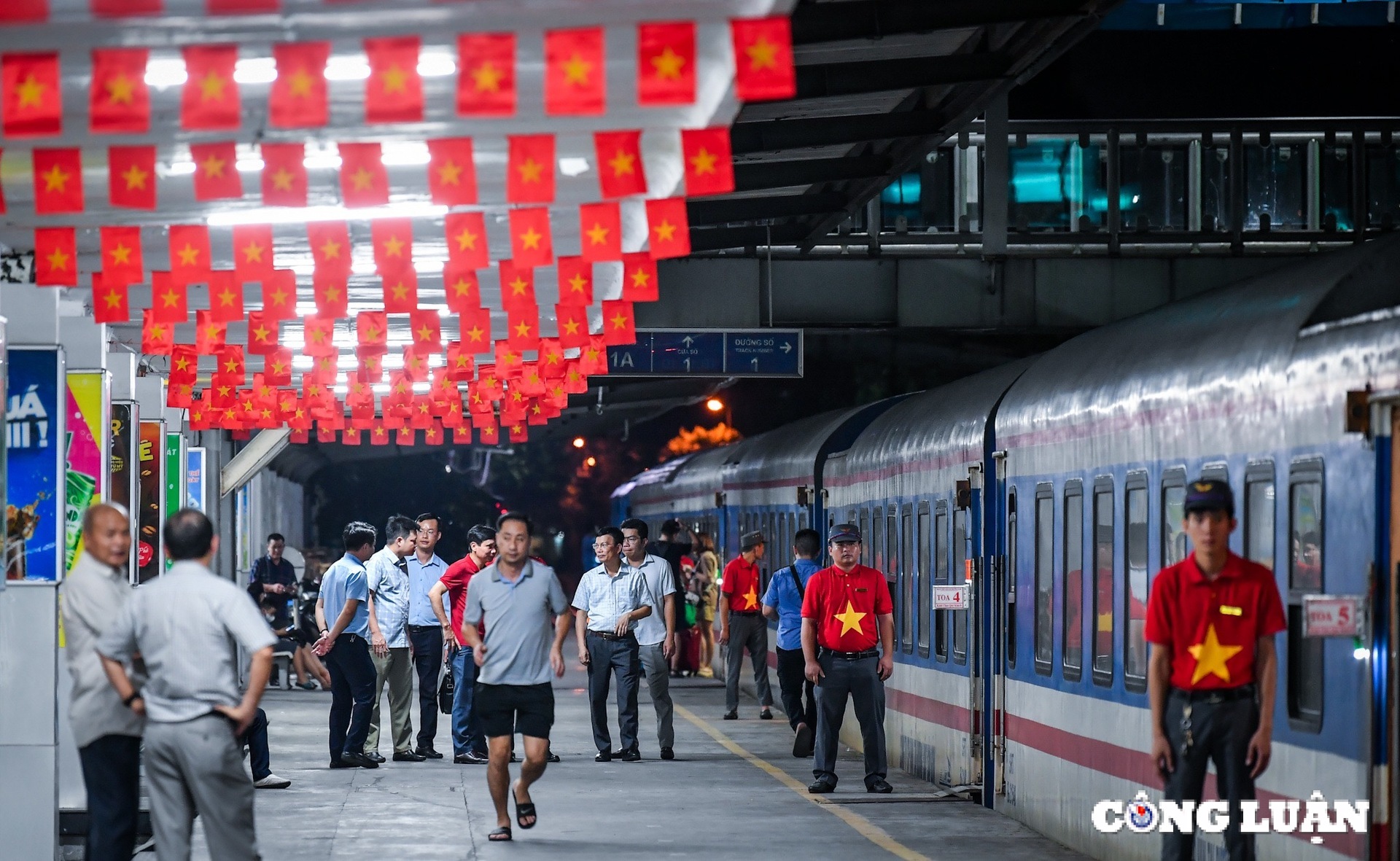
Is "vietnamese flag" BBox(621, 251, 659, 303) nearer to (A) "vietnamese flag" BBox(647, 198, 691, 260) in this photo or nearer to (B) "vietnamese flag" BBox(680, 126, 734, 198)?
(A) "vietnamese flag" BBox(647, 198, 691, 260)

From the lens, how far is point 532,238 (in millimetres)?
11633

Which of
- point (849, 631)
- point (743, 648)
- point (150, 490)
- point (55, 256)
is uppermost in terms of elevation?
point (55, 256)

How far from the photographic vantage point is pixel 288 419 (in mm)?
25172

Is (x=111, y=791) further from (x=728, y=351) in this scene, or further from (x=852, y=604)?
(x=728, y=351)

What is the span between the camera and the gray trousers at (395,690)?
1683 centimetres

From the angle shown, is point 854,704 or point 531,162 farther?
point 854,704

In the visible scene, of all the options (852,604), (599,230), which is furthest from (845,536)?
(599,230)

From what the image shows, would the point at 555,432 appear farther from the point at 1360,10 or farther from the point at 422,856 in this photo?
the point at 422,856

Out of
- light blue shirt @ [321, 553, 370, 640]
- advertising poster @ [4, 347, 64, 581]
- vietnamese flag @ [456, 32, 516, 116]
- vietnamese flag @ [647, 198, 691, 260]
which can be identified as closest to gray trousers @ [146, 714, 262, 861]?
vietnamese flag @ [456, 32, 516, 116]

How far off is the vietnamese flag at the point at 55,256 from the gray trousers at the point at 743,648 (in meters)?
12.0

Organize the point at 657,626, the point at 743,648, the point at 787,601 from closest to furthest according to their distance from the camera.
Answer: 1. the point at 787,601
2. the point at 657,626
3. the point at 743,648

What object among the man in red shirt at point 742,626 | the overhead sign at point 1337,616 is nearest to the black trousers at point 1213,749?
the overhead sign at point 1337,616

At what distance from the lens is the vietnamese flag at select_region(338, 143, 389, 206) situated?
9.87 meters

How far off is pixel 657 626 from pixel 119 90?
10.2 metres
